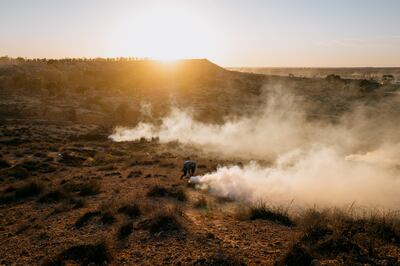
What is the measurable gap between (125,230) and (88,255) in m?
1.53

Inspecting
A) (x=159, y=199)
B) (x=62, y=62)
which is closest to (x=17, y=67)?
(x=62, y=62)

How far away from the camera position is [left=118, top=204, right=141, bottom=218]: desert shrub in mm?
9922

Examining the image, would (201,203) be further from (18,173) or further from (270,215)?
(18,173)

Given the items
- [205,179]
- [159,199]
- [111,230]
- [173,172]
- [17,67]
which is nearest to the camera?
[111,230]

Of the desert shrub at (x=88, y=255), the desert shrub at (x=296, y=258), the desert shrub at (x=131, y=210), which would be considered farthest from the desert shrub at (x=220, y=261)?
the desert shrub at (x=131, y=210)

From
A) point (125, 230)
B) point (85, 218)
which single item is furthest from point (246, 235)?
point (85, 218)

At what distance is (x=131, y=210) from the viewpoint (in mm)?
10039

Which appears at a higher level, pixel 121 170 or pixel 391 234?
pixel 391 234

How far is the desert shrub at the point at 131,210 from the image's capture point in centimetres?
992

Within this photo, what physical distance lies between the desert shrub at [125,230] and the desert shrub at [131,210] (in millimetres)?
1135

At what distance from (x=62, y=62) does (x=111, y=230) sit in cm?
6296

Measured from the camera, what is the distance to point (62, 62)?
63.7 meters

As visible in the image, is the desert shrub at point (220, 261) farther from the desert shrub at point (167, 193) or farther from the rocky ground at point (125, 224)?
the desert shrub at point (167, 193)

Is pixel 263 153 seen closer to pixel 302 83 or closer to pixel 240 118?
pixel 240 118
